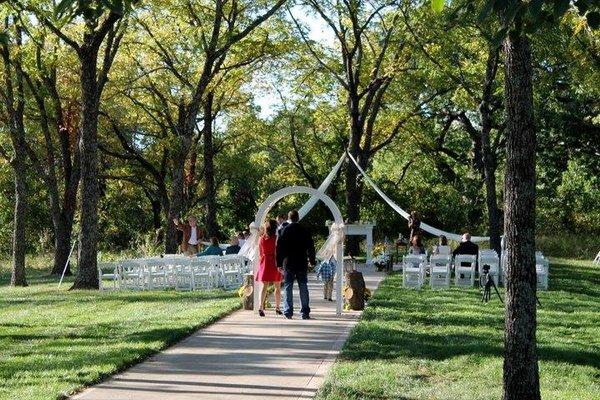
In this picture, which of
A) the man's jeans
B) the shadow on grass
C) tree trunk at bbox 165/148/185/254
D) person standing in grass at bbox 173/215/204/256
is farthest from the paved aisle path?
tree trunk at bbox 165/148/185/254

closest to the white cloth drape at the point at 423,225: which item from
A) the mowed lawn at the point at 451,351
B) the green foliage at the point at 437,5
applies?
the mowed lawn at the point at 451,351

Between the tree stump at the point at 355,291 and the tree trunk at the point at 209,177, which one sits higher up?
the tree trunk at the point at 209,177

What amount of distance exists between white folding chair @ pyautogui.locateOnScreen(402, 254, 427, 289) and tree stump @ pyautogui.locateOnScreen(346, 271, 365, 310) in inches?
184

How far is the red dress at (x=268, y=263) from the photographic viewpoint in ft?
47.8

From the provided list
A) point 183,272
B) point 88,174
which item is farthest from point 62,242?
point 183,272

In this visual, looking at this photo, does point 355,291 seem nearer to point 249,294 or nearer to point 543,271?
point 249,294

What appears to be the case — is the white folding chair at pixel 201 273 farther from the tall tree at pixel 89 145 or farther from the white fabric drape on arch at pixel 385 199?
the white fabric drape on arch at pixel 385 199

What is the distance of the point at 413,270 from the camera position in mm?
20078

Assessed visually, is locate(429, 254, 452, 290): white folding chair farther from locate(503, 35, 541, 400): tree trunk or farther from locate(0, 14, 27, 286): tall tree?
locate(503, 35, 541, 400): tree trunk

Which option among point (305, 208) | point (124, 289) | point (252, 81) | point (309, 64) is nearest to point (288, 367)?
point (124, 289)

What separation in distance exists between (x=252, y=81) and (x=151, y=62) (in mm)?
5461

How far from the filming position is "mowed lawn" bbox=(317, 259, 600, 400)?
28.2ft

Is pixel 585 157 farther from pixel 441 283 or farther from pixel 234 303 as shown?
pixel 234 303

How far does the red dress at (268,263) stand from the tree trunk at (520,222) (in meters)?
7.63
